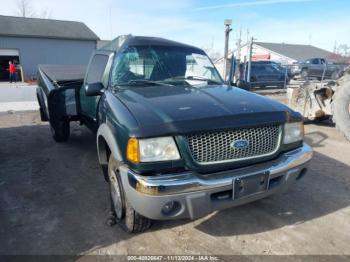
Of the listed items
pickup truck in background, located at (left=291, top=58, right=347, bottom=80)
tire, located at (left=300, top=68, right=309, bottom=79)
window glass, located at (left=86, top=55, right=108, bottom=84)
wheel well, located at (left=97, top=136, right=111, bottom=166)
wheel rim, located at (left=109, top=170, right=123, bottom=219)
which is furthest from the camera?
pickup truck in background, located at (left=291, top=58, right=347, bottom=80)

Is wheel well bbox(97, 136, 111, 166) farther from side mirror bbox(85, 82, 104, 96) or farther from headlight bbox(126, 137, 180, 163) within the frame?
headlight bbox(126, 137, 180, 163)

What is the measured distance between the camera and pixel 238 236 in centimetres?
291

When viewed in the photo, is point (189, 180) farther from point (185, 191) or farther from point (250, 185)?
point (250, 185)

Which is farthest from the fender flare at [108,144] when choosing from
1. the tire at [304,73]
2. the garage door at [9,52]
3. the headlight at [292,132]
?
the garage door at [9,52]

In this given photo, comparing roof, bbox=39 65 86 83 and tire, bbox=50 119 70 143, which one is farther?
roof, bbox=39 65 86 83

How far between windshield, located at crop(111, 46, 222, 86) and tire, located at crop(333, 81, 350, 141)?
349 centimetres

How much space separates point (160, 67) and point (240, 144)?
1766 millimetres

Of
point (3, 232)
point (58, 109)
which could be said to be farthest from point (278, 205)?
point (58, 109)

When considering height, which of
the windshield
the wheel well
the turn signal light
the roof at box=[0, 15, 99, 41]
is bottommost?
the wheel well

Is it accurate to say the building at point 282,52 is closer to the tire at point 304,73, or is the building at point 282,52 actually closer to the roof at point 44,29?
the tire at point 304,73

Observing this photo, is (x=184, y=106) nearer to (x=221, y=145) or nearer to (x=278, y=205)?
(x=221, y=145)

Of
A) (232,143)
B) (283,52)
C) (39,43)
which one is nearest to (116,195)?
(232,143)

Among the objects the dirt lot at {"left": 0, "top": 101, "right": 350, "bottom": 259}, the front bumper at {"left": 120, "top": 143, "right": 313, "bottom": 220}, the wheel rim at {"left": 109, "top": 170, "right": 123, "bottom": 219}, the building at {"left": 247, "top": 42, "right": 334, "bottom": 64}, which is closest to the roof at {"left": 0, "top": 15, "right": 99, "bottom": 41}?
the building at {"left": 247, "top": 42, "right": 334, "bottom": 64}

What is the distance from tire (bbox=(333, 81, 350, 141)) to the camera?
20.0ft
